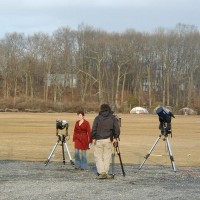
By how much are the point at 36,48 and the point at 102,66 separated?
52.1ft

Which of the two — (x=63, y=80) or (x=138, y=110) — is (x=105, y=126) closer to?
(x=138, y=110)

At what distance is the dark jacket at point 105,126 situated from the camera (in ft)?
44.2

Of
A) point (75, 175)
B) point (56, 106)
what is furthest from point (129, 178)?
point (56, 106)

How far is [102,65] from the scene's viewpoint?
111688 mm

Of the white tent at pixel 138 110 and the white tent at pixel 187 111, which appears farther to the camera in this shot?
the white tent at pixel 187 111

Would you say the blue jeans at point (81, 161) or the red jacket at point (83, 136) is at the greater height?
the red jacket at point (83, 136)

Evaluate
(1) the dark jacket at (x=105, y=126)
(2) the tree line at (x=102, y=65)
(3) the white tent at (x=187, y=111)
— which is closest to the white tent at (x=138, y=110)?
(3) the white tent at (x=187, y=111)

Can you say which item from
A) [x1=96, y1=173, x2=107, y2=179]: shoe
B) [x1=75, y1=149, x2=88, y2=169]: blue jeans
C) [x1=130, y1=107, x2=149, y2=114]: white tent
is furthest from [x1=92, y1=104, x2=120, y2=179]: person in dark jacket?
[x1=130, y1=107, x2=149, y2=114]: white tent

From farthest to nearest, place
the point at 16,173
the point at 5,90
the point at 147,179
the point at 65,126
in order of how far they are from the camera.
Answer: the point at 5,90
the point at 65,126
the point at 16,173
the point at 147,179

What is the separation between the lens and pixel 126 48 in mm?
109500

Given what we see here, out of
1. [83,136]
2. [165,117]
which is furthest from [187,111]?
[83,136]

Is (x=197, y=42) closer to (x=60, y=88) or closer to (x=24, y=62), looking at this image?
(x=60, y=88)

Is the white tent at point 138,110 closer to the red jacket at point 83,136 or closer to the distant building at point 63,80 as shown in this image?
the distant building at point 63,80

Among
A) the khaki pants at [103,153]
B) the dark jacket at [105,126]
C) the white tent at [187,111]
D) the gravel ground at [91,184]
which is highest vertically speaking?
the dark jacket at [105,126]
